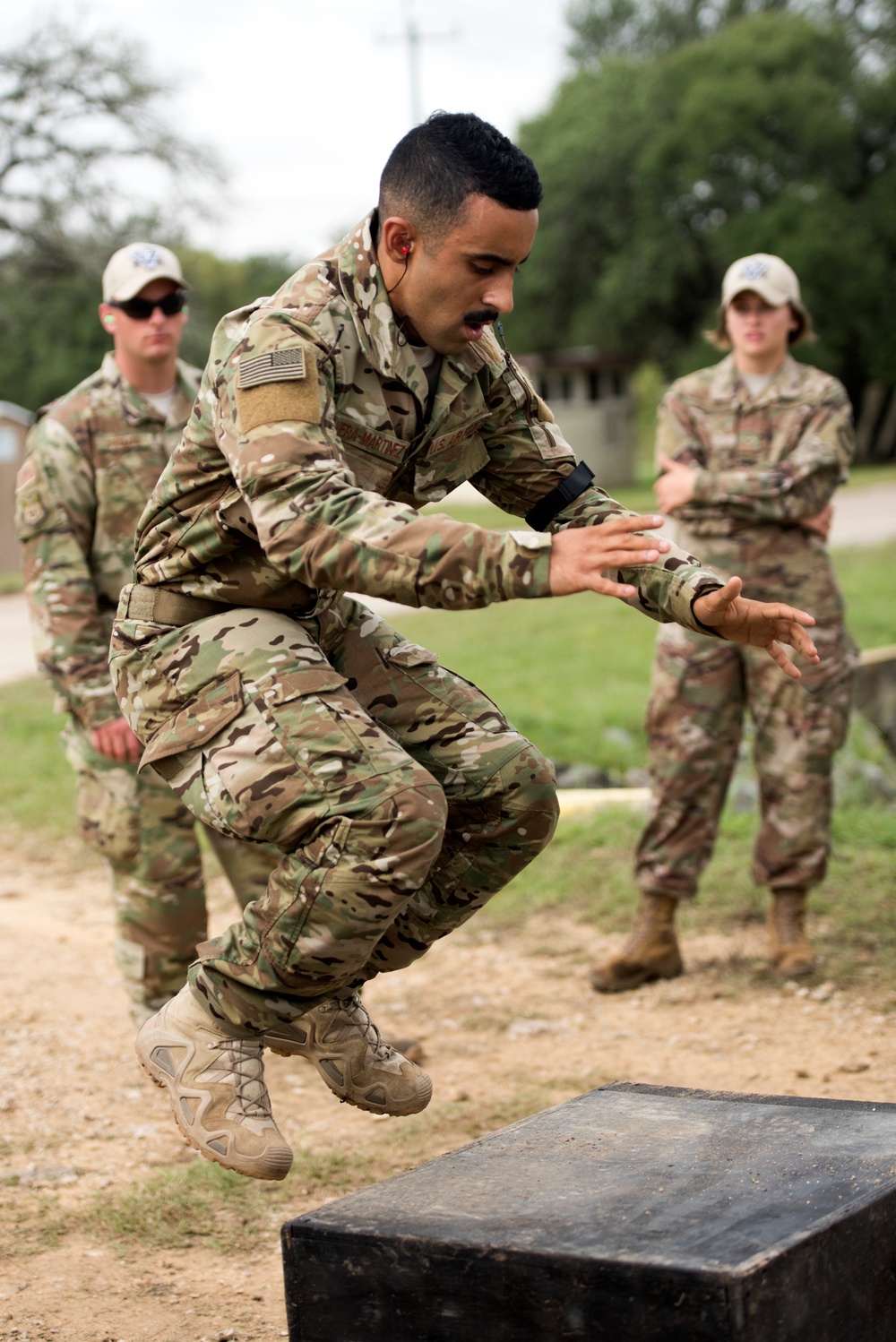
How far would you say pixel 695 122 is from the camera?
134ft

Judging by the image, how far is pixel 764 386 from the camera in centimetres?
607

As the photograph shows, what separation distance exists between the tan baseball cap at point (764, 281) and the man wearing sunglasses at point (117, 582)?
207cm

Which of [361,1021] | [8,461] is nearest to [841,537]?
[8,461]

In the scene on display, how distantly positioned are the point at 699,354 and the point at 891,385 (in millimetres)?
4991

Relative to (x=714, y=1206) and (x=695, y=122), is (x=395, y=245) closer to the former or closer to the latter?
(x=714, y=1206)

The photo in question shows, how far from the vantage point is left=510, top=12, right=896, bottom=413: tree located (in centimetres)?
3872

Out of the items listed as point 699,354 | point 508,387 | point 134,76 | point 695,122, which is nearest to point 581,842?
point 508,387

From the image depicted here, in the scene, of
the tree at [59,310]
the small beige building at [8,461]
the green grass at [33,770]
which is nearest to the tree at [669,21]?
the tree at [59,310]

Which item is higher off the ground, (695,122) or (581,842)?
(695,122)

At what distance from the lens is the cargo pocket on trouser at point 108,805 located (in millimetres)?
5273

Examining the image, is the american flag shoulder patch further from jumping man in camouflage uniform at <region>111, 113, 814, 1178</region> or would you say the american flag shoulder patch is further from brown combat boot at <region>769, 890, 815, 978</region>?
brown combat boot at <region>769, 890, 815, 978</region>

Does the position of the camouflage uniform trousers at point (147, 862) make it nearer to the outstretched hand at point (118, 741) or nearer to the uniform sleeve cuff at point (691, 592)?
the outstretched hand at point (118, 741)

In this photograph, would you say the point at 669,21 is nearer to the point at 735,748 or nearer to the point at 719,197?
the point at 719,197

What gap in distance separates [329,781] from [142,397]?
8.35ft
